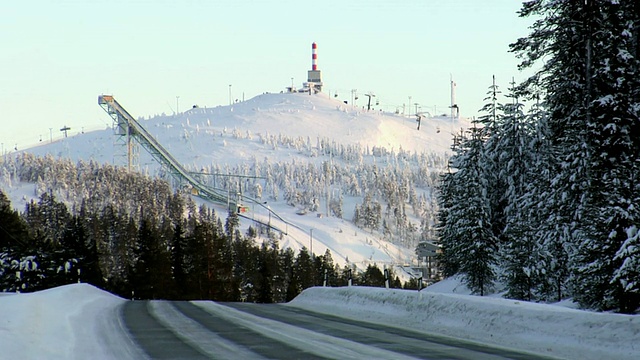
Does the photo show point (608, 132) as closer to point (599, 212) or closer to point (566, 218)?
point (599, 212)

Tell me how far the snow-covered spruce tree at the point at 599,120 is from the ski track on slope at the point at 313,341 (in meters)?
8.66

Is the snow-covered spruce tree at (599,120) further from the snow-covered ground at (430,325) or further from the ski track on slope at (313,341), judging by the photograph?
the ski track on slope at (313,341)

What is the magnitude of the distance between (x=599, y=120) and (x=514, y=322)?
834 cm

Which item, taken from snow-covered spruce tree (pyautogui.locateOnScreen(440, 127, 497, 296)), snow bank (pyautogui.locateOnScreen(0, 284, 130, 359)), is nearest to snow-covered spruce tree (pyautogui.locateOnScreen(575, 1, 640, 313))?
snow bank (pyautogui.locateOnScreen(0, 284, 130, 359))

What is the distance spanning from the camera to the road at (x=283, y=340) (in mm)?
10469

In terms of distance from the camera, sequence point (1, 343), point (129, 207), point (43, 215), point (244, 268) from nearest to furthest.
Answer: point (1, 343) < point (244, 268) < point (43, 215) < point (129, 207)

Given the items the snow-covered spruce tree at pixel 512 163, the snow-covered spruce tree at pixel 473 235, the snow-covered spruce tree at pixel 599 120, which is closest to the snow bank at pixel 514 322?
the snow-covered spruce tree at pixel 599 120

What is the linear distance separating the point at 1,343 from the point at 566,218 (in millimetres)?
19683

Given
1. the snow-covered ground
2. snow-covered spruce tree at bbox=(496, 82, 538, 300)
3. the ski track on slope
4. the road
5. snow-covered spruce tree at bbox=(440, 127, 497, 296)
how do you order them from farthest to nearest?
snow-covered spruce tree at bbox=(440, 127, 497, 296)
snow-covered spruce tree at bbox=(496, 82, 538, 300)
the snow-covered ground
the road
the ski track on slope

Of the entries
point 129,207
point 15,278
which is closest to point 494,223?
point 15,278

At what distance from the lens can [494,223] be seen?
50.9 metres

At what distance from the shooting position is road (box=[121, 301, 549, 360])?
34.3ft

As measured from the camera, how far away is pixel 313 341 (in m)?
12.2

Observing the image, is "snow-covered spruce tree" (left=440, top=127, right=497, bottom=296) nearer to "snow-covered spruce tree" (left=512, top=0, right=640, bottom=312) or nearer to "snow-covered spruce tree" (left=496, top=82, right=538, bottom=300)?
"snow-covered spruce tree" (left=496, top=82, right=538, bottom=300)
